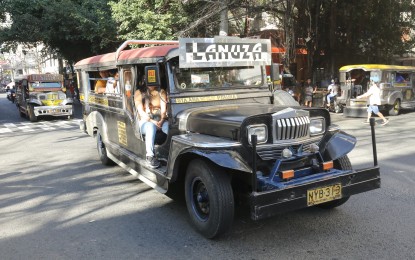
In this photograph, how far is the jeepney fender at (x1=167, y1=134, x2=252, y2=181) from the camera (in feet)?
12.3

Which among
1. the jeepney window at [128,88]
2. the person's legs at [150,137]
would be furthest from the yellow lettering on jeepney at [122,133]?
the person's legs at [150,137]

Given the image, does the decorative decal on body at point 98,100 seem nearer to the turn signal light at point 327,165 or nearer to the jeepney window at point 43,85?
the turn signal light at point 327,165

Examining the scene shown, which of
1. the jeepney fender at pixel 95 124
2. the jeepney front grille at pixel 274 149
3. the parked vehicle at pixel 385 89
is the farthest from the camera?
the parked vehicle at pixel 385 89

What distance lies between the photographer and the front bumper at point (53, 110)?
17498 millimetres

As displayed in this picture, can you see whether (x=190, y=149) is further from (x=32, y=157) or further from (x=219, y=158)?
(x=32, y=157)

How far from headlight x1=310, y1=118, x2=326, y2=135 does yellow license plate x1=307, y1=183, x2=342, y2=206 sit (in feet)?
2.52

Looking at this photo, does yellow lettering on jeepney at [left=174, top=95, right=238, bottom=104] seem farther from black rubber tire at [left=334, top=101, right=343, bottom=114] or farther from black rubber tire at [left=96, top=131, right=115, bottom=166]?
black rubber tire at [left=334, top=101, right=343, bottom=114]

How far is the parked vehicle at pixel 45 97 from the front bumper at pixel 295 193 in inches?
627

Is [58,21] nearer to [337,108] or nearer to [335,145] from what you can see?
[337,108]

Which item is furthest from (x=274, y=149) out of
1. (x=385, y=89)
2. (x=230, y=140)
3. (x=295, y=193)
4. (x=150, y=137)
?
(x=385, y=89)

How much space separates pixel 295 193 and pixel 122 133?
3.59 m

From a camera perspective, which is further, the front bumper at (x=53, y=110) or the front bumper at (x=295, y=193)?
the front bumper at (x=53, y=110)

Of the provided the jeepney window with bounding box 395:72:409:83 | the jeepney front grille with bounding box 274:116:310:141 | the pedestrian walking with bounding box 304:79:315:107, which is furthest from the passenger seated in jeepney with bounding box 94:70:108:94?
the jeepney window with bounding box 395:72:409:83

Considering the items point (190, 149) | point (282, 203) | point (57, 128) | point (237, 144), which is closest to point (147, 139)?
point (190, 149)
